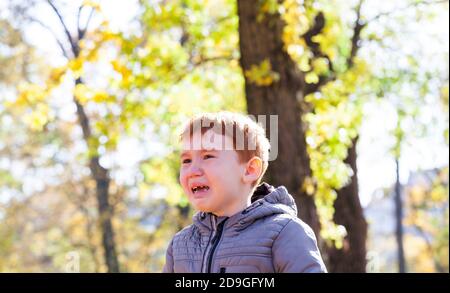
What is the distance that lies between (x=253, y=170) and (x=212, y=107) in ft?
36.9

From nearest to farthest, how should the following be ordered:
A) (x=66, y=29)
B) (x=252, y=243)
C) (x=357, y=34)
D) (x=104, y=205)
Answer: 1. (x=252, y=243)
2. (x=357, y=34)
3. (x=66, y=29)
4. (x=104, y=205)

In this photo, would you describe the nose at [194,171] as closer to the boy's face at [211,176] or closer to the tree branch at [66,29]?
the boy's face at [211,176]

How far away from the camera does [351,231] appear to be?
13227 mm

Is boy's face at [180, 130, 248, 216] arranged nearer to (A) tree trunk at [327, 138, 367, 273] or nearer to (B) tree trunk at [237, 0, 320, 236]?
(B) tree trunk at [237, 0, 320, 236]

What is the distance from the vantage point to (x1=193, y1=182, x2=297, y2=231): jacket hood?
122 inches

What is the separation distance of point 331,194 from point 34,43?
62.4ft

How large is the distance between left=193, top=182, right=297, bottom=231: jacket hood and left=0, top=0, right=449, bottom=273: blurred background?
458 centimetres

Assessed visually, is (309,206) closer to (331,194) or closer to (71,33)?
(331,194)

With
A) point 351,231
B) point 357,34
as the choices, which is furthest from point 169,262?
point 357,34

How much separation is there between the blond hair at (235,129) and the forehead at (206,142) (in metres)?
0.01

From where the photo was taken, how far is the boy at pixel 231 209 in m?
2.97

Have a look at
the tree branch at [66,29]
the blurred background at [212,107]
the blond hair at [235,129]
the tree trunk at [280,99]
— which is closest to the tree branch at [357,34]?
the blurred background at [212,107]

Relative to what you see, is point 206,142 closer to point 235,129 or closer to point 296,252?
point 235,129

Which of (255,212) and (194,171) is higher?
(194,171)
